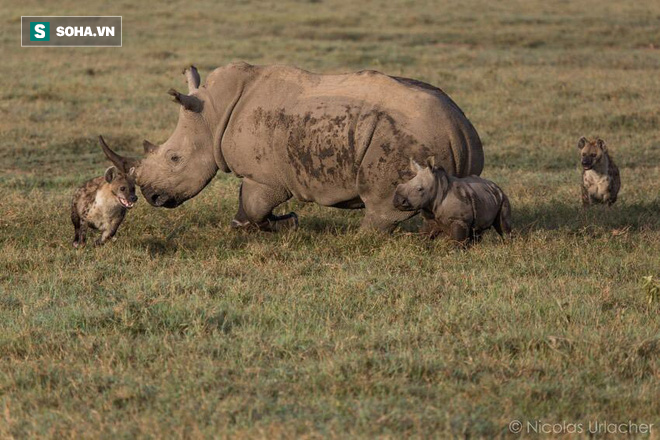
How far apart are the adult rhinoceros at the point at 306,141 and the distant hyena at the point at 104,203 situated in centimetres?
51

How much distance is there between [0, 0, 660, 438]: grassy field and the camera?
4.78 metres

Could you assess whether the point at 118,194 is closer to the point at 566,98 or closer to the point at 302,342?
the point at 302,342

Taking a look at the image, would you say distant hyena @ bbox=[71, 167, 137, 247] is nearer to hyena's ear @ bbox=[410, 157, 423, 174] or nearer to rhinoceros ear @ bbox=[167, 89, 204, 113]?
rhinoceros ear @ bbox=[167, 89, 204, 113]

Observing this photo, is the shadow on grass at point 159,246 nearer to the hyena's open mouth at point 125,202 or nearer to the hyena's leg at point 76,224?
the hyena's open mouth at point 125,202

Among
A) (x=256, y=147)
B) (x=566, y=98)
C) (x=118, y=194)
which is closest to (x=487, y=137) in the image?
(x=566, y=98)

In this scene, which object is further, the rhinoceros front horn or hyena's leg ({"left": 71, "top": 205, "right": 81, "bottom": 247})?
the rhinoceros front horn

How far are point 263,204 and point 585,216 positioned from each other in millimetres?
2931

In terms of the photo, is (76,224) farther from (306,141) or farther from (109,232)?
(306,141)

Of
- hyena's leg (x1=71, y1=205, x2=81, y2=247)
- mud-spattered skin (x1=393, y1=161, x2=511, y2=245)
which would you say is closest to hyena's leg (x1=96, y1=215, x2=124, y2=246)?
hyena's leg (x1=71, y1=205, x2=81, y2=247)

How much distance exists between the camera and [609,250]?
800cm

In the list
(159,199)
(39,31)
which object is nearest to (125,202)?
(159,199)

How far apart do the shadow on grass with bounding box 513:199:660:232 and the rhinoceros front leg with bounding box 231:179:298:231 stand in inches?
79.5

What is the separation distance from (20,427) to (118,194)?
3647 millimetres

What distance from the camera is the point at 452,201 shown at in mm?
7824
